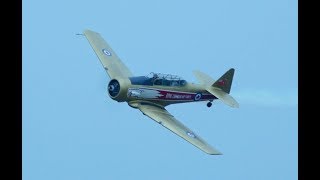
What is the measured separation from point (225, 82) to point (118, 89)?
7.29 meters

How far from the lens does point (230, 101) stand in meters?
33.8

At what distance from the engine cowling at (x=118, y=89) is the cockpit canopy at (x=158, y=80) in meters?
0.59

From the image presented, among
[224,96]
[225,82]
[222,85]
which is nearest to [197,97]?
[224,96]

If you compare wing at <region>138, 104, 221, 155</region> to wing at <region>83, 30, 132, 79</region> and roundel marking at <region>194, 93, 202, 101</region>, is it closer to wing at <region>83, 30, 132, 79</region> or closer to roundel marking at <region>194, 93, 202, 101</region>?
roundel marking at <region>194, 93, 202, 101</region>

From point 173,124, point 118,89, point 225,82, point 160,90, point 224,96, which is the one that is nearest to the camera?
point 173,124

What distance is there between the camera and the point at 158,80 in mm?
32438

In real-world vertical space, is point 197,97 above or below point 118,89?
above

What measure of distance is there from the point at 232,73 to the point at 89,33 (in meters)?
9.07

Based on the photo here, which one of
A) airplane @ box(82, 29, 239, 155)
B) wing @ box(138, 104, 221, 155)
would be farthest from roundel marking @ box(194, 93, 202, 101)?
wing @ box(138, 104, 221, 155)

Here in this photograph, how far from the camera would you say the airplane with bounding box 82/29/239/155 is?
30781 millimetres

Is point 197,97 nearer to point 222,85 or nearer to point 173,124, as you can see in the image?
point 222,85

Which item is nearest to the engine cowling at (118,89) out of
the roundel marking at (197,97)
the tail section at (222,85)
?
the roundel marking at (197,97)

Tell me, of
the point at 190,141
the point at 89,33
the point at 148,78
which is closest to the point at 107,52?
the point at 89,33

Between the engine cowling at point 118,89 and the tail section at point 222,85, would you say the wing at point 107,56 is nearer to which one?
the engine cowling at point 118,89
